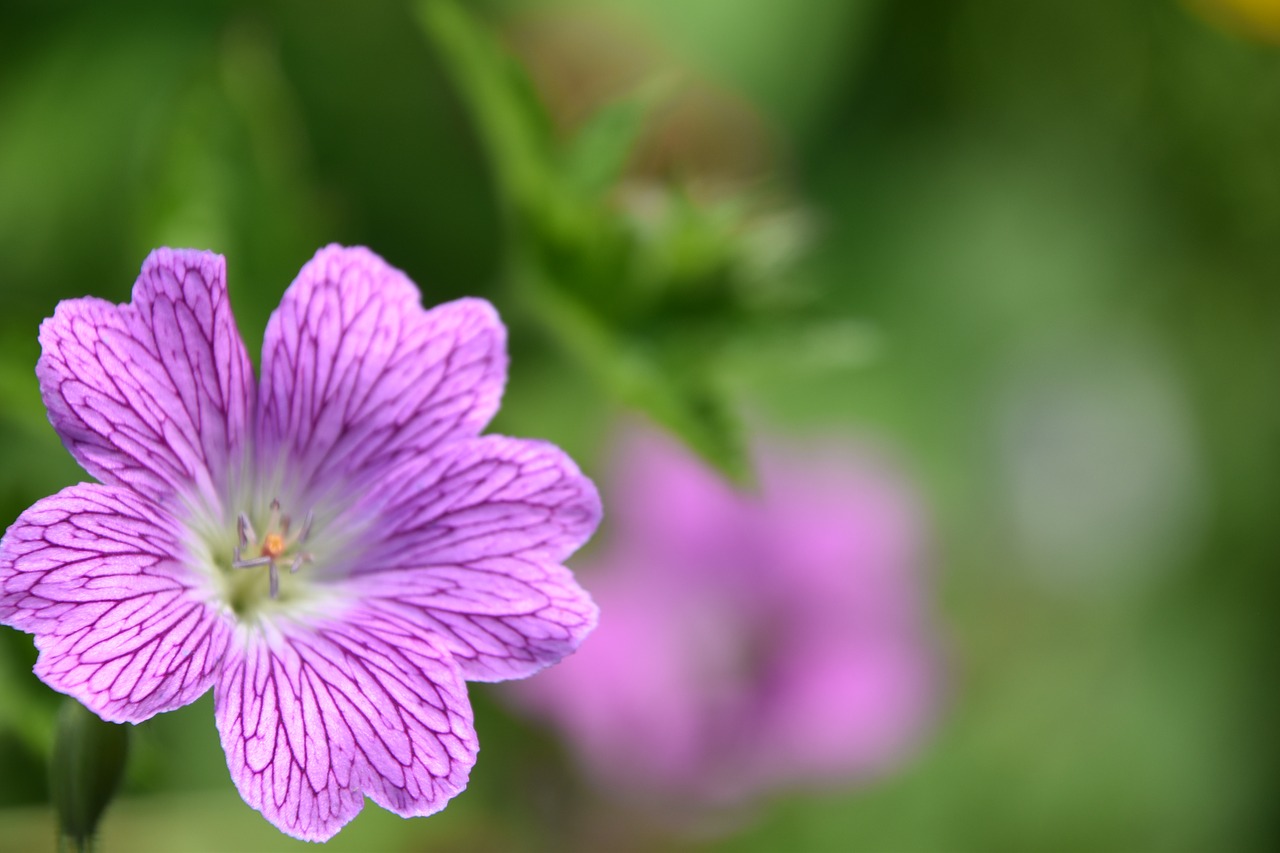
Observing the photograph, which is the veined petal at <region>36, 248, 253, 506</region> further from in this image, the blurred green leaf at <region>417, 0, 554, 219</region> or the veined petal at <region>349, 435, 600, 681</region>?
the blurred green leaf at <region>417, 0, 554, 219</region>

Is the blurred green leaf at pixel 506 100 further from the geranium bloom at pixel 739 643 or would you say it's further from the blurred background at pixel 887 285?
the geranium bloom at pixel 739 643

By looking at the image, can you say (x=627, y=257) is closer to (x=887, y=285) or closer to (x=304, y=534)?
(x=304, y=534)

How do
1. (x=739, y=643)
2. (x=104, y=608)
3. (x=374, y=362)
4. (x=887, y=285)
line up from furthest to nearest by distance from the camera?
(x=887, y=285), (x=739, y=643), (x=374, y=362), (x=104, y=608)

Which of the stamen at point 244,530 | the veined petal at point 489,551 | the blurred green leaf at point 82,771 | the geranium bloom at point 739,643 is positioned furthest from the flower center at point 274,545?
Answer: the geranium bloom at point 739,643

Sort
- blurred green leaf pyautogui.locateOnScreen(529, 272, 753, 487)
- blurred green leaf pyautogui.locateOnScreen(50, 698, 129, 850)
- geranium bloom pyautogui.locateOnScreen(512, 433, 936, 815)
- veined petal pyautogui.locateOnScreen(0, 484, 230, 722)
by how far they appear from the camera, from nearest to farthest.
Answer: veined petal pyautogui.locateOnScreen(0, 484, 230, 722) → blurred green leaf pyautogui.locateOnScreen(50, 698, 129, 850) → blurred green leaf pyautogui.locateOnScreen(529, 272, 753, 487) → geranium bloom pyautogui.locateOnScreen(512, 433, 936, 815)

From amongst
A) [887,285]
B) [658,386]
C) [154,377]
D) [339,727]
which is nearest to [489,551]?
[339,727]

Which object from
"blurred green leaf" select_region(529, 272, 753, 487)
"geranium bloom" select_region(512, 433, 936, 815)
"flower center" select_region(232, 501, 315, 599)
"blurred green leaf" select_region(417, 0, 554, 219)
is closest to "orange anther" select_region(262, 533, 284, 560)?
"flower center" select_region(232, 501, 315, 599)

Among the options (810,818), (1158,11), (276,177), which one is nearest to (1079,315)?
(1158,11)

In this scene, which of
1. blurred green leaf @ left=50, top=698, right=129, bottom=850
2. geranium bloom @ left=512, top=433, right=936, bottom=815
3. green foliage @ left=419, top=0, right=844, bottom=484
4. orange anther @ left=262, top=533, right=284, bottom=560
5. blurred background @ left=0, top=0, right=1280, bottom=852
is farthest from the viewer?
geranium bloom @ left=512, top=433, right=936, bottom=815
